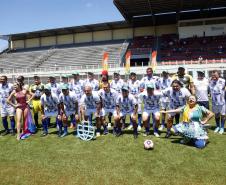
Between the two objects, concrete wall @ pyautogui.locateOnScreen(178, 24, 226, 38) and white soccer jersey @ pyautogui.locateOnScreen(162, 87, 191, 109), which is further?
concrete wall @ pyautogui.locateOnScreen(178, 24, 226, 38)

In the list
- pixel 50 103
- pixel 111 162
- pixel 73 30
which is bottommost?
pixel 111 162

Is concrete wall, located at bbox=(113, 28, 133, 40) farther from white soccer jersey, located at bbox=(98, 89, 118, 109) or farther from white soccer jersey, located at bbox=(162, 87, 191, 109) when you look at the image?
white soccer jersey, located at bbox=(162, 87, 191, 109)

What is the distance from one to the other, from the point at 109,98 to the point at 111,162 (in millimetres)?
3419

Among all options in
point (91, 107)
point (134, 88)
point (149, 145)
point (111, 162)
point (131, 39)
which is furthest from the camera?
point (131, 39)

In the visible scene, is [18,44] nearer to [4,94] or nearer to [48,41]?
[48,41]

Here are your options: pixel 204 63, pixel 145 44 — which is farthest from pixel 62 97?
pixel 145 44

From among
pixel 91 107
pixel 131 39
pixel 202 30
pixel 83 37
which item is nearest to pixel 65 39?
pixel 83 37

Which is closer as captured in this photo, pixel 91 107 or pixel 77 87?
pixel 91 107

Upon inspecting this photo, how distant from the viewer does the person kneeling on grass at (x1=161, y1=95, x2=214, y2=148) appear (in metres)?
8.31

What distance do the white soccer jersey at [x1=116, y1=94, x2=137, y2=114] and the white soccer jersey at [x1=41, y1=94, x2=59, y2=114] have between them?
7.49ft

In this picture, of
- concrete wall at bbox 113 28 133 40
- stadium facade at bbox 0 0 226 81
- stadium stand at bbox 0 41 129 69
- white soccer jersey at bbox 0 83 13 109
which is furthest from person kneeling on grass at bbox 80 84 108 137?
concrete wall at bbox 113 28 133 40

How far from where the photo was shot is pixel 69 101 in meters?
10.7

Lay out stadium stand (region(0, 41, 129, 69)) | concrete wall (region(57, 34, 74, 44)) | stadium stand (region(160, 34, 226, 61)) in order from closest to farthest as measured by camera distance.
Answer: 1. stadium stand (region(160, 34, 226, 61))
2. stadium stand (region(0, 41, 129, 69))
3. concrete wall (region(57, 34, 74, 44))

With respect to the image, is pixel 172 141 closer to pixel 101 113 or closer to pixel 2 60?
pixel 101 113
